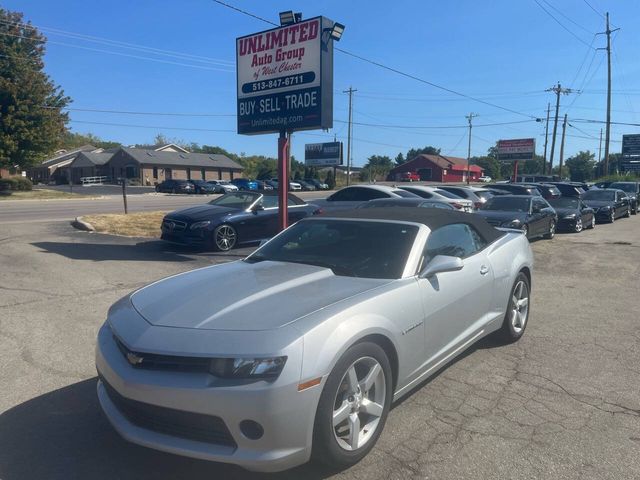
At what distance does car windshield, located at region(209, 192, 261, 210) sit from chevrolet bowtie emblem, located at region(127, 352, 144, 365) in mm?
9541

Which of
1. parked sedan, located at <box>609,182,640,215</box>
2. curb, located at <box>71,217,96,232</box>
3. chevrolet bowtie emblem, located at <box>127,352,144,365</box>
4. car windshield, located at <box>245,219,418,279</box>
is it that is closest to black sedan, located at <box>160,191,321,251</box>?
curb, located at <box>71,217,96,232</box>

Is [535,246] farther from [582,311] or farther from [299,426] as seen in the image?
[299,426]

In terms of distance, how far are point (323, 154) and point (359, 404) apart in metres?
63.1

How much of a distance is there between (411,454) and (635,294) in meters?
6.40

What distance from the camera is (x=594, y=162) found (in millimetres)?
124938

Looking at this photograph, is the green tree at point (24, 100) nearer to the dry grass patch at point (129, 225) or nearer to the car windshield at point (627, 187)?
the dry grass patch at point (129, 225)

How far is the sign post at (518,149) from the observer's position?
195 feet

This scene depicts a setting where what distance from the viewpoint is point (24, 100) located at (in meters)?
37.2

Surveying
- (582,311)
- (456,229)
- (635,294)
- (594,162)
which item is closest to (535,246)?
(635,294)

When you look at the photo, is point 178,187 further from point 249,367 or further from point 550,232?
point 249,367

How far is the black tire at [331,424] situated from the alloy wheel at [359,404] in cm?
3

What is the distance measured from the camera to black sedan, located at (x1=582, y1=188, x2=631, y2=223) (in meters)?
22.5

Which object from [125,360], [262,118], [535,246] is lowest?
[535,246]

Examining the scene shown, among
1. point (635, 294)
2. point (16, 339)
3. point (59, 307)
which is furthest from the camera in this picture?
point (635, 294)
